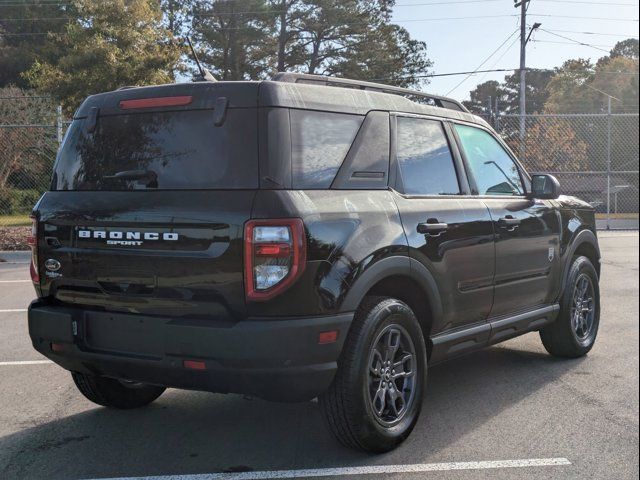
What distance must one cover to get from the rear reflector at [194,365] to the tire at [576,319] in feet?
10.9

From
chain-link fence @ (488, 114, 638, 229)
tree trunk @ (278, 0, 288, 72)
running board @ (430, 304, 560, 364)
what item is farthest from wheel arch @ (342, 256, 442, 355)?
tree trunk @ (278, 0, 288, 72)

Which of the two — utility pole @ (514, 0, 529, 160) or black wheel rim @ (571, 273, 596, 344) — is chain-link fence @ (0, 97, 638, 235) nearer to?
utility pole @ (514, 0, 529, 160)

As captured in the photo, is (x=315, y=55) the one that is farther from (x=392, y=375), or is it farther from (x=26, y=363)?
(x=392, y=375)

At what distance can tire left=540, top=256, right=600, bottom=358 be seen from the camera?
530 centimetres

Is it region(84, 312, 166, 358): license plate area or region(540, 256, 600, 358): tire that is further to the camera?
region(540, 256, 600, 358): tire

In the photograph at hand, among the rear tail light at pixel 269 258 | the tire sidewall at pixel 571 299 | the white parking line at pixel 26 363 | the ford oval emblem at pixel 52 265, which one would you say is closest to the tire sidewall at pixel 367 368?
the rear tail light at pixel 269 258

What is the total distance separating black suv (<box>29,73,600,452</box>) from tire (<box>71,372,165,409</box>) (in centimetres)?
2

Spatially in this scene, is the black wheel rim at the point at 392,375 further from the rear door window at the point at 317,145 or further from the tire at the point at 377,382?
the rear door window at the point at 317,145

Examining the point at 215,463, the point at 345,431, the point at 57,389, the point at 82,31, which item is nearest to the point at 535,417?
the point at 345,431

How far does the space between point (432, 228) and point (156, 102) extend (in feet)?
5.74

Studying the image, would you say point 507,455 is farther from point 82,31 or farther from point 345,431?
point 82,31

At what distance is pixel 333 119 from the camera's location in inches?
140

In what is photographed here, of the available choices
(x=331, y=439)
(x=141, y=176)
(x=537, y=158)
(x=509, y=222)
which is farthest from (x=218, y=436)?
(x=537, y=158)

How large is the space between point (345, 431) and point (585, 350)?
10.1 ft
